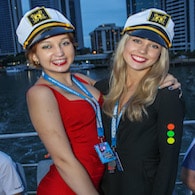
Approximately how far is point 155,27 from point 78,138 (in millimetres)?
544

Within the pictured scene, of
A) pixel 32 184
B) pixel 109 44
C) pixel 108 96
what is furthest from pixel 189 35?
pixel 108 96

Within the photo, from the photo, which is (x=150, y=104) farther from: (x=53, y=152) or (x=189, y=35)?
(x=189, y=35)

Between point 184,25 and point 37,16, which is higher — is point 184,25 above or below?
above

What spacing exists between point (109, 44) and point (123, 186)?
235 ft

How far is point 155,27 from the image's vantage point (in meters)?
1.06

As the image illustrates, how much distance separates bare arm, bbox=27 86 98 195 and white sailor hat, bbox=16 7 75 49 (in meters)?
0.18

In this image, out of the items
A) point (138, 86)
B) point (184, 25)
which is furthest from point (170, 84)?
point (184, 25)

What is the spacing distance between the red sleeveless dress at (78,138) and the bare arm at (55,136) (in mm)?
45

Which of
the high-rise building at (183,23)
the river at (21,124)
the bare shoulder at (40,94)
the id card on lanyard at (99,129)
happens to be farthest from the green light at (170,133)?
the high-rise building at (183,23)

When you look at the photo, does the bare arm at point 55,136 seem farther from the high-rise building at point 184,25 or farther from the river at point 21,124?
the high-rise building at point 184,25

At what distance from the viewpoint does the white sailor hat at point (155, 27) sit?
3.49 ft

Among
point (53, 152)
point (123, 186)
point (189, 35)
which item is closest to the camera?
point (53, 152)

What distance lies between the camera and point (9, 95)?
28.1 m

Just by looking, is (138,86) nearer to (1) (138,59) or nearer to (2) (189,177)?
(1) (138,59)
